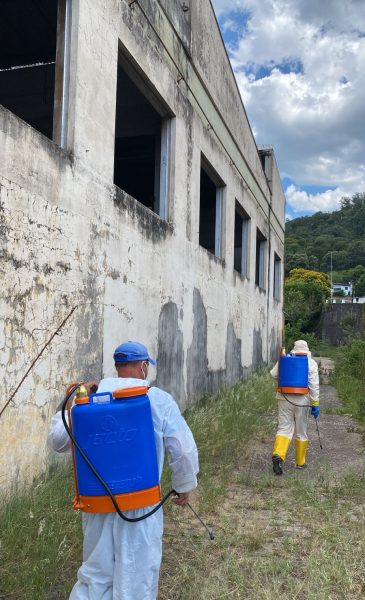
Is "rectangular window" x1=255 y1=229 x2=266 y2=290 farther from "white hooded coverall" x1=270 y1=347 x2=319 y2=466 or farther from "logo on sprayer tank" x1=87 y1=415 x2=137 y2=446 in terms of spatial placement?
"logo on sprayer tank" x1=87 y1=415 x2=137 y2=446

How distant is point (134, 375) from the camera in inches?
115

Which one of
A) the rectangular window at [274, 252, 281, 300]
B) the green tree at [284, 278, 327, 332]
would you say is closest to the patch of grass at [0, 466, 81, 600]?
the rectangular window at [274, 252, 281, 300]

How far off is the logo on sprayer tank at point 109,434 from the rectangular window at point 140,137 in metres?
5.33

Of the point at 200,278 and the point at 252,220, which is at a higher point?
the point at 252,220

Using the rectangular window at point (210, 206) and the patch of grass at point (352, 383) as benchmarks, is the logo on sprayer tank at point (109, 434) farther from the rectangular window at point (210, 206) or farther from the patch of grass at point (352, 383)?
the patch of grass at point (352, 383)

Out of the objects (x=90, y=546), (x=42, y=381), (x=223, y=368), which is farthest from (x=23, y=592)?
(x=223, y=368)

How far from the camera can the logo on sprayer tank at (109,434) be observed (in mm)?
2525

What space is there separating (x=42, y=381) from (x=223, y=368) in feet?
23.8

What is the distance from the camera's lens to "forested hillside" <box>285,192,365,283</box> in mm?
79250

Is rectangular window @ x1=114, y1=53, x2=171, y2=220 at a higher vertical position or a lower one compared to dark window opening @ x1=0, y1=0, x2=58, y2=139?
lower

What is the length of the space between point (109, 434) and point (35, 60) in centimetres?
814

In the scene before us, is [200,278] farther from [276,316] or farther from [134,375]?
[276,316]

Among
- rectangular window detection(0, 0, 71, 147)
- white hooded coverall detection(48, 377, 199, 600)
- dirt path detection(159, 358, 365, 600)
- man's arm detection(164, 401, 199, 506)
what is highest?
rectangular window detection(0, 0, 71, 147)

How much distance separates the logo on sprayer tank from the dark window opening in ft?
21.8
